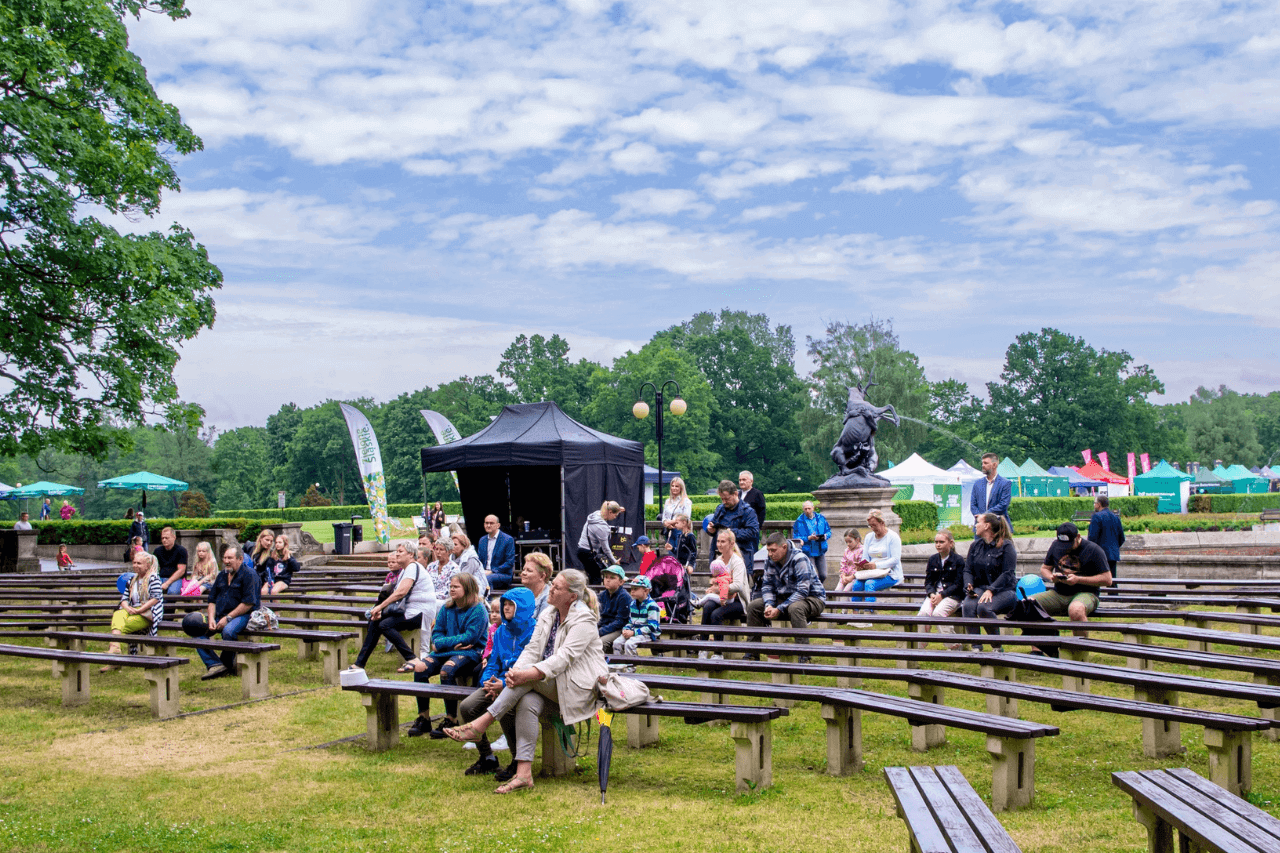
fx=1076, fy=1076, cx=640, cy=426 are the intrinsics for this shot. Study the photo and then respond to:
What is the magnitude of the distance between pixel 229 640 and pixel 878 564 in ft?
22.5

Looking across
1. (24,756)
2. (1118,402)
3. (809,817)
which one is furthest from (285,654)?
(1118,402)

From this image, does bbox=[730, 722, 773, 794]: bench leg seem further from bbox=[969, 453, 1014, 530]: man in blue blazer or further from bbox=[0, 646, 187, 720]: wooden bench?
bbox=[969, 453, 1014, 530]: man in blue blazer

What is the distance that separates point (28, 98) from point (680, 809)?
661 inches

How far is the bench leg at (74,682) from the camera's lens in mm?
9211

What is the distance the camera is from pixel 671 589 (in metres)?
10.0

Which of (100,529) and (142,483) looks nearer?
(100,529)

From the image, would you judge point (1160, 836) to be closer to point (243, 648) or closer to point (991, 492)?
point (243, 648)

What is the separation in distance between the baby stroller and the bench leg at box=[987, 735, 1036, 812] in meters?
4.73

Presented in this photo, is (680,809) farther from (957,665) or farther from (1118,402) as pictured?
(1118,402)

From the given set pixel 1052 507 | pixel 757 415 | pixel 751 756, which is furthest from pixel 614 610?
pixel 757 415

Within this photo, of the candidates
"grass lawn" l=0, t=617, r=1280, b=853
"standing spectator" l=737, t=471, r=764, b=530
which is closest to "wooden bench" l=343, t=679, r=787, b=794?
"grass lawn" l=0, t=617, r=1280, b=853

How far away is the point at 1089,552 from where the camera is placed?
29.2ft

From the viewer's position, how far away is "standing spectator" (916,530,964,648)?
9.51 meters

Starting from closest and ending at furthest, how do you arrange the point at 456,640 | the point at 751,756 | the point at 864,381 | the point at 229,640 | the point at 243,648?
1. the point at 751,756
2. the point at 456,640
3. the point at 243,648
4. the point at 229,640
5. the point at 864,381
